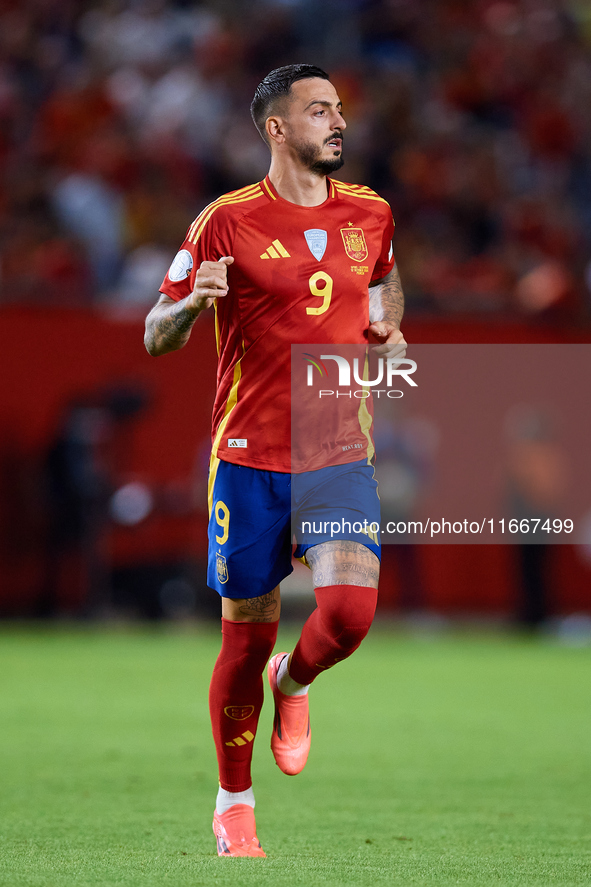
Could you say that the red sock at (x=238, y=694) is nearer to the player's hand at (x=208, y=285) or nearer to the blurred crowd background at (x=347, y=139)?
the player's hand at (x=208, y=285)

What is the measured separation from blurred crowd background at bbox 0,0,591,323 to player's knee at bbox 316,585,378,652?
7.19 meters

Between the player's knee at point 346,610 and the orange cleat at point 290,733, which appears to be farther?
the orange cleat at point 290,733

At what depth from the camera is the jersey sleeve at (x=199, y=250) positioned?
414cm

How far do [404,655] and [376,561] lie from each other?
5590 mm

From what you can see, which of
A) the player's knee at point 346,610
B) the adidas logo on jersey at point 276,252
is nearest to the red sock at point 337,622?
the player's knee at point 346,610

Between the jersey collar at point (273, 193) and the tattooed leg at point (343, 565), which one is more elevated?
the jersey collar at point (273, 193)

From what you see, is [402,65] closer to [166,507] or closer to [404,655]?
[166,507]

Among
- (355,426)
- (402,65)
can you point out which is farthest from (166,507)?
(355,426)

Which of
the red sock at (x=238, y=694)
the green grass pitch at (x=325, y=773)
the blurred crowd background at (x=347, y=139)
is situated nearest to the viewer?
the green grass pitch at (x=325, y=773)

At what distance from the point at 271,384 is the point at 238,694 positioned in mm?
1078

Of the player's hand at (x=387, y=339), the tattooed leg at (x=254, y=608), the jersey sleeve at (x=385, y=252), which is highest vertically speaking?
the jersey sleeve at (x=385, y=252)

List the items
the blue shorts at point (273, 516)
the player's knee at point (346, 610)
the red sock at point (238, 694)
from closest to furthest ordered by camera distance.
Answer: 1. the player's knee at point (346, 610)
2. the blue shorts at point (273, 516)
3. the red sock at point (238, 694)

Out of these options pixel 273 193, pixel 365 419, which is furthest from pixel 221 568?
pixel 273 193

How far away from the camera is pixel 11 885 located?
3357mm
